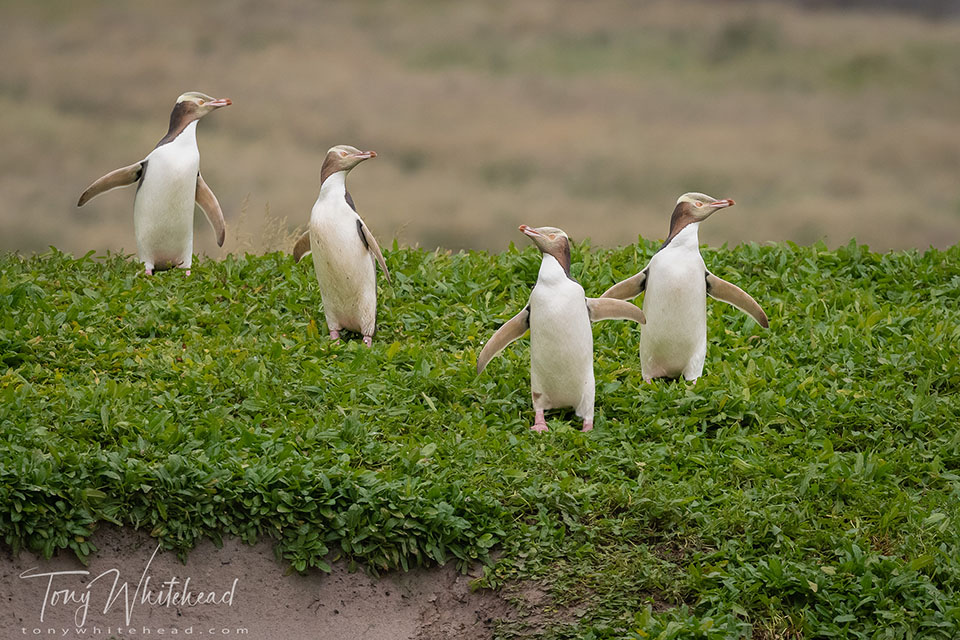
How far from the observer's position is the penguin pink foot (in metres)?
5.42

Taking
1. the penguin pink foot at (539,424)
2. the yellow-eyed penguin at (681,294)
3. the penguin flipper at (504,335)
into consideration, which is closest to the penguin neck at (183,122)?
the penguin flipper at (504,335)

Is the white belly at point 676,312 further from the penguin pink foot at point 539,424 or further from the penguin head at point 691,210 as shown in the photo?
the penguin pink foot at point 539,424

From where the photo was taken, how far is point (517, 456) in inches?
204

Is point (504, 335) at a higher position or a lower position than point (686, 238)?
lower

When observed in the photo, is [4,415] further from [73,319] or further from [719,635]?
[719,635]

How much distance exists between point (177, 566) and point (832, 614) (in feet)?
8.84

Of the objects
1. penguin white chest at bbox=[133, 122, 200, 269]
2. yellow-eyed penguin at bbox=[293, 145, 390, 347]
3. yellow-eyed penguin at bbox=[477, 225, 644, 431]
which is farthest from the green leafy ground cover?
penguin white chest at bbox=[133, 122, 200, 269]

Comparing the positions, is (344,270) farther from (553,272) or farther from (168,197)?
(168,197)

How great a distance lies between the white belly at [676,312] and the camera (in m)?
5.70

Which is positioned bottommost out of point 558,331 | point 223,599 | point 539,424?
point 223,599
